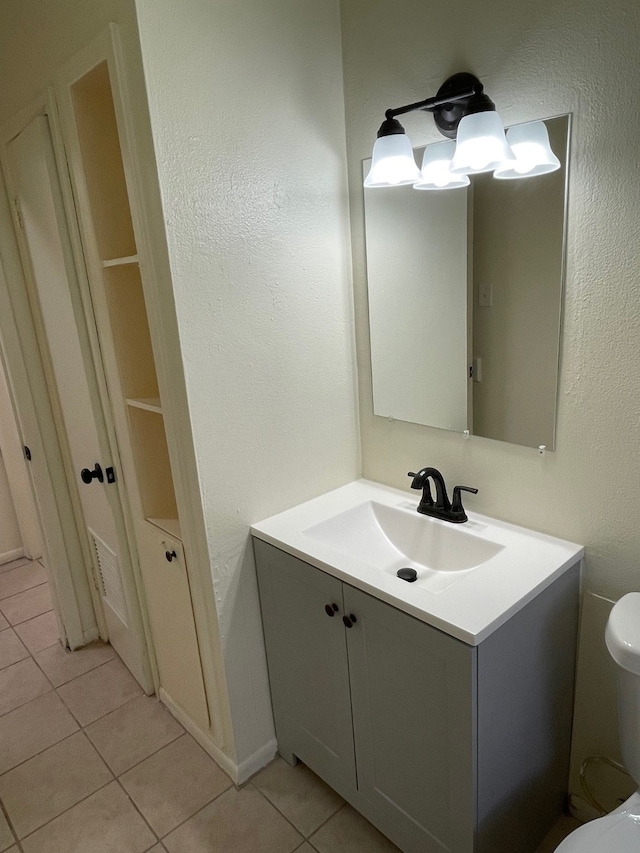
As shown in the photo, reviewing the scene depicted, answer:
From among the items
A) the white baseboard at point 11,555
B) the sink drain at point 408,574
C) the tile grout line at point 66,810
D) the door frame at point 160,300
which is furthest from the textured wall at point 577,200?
the white baseboard at point 11,555

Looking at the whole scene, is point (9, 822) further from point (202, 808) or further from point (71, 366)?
point (71, 366)

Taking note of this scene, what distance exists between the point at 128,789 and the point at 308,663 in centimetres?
76

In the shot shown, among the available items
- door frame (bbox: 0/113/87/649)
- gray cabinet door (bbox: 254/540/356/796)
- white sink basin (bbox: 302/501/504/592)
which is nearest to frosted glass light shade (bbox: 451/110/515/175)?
white sink basin (bbox: 302/501/504/592)

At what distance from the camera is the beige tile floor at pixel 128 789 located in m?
1.62

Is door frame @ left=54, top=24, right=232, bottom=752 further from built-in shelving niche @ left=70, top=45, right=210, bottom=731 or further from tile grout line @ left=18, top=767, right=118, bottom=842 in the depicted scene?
tile grout line @ left=18, top=767, right=118, bottom=842

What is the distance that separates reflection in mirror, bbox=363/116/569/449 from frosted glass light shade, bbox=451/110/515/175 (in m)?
0.12

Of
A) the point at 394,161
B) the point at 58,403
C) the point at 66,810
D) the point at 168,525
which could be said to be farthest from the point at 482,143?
the point at 66,810

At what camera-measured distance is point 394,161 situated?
4.59ft

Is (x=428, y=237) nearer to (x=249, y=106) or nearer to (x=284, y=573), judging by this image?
(x=249, y=106)

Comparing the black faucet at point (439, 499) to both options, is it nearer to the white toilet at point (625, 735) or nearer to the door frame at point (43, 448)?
the white toilet at point (625, 735)

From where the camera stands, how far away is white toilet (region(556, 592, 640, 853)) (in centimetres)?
107

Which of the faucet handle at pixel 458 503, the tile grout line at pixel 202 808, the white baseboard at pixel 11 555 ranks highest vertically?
the faucet handle at pixel 458 503

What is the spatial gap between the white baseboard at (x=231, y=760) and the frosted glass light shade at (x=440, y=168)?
1.76m

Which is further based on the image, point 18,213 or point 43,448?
point 43,448
